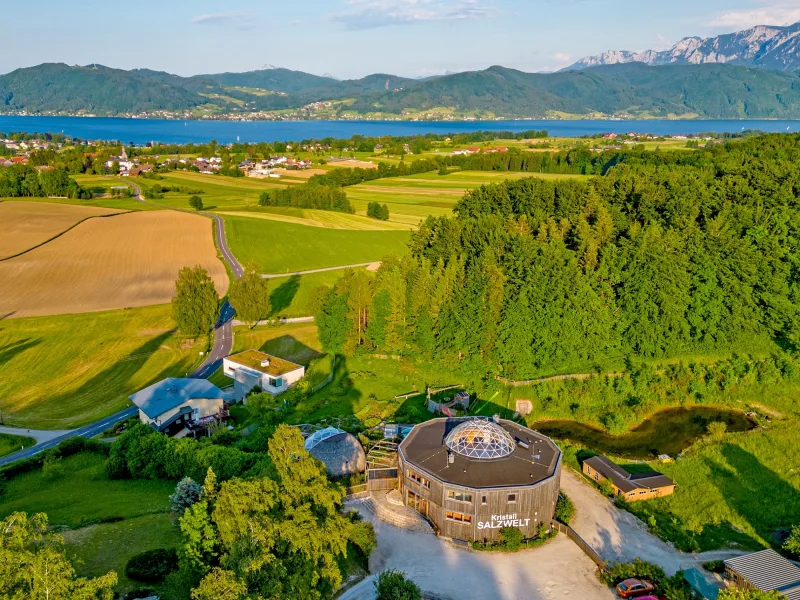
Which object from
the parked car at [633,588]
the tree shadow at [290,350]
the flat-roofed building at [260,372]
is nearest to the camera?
the parked car at [633,588]

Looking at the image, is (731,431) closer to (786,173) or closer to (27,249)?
(786,173)

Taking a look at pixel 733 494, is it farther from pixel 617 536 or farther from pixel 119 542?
pixel 119 542

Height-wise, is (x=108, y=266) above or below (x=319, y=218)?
below

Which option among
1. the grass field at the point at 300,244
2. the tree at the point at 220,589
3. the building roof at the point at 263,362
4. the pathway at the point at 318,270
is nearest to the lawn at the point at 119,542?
the tree at the point at 220,589

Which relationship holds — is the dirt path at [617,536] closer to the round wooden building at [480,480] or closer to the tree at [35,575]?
the round wooden building at [480,480]

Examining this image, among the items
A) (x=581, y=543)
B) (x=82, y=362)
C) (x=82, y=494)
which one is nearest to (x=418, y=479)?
(x=581, y=543)

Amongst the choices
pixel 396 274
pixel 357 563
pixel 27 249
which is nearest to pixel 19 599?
pixel 357 563
